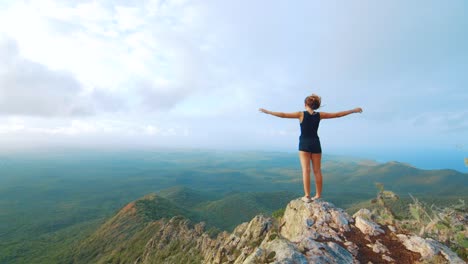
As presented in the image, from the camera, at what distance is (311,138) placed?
12820mm

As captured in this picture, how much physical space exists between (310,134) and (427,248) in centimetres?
633

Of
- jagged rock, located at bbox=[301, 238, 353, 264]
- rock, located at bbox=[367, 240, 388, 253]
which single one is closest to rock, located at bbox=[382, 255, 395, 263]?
rock, located at bbox=[367, 240, 388, 253]

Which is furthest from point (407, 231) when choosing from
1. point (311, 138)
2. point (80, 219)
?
point (80, 219)

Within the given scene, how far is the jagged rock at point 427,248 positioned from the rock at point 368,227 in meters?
1.01

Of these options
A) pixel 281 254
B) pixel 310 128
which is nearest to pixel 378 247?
pixel 281 254

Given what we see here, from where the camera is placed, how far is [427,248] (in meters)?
10.7

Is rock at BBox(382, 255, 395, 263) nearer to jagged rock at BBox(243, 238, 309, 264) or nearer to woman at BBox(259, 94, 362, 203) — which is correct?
jagged rock at BBox(243, 238, 309, 264)

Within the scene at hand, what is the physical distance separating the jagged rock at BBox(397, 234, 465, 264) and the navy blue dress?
5.22 metres

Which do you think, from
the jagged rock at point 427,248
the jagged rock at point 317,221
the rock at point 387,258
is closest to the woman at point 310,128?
the jagged rock at point 317,221

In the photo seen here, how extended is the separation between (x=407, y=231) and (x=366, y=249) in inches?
121

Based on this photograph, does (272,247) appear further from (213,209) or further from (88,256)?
(213,209)

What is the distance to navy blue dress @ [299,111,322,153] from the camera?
12.6m

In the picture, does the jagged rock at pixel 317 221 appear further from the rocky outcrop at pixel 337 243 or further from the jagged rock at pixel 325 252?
the jagged rock at pixel 325 252

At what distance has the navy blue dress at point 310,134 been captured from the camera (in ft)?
41.3
